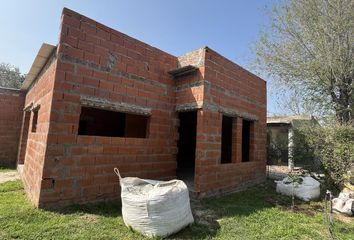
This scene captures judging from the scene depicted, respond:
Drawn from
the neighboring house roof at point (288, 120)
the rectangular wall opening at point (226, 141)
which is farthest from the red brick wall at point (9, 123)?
the neighboring house roof at point (288, 120)

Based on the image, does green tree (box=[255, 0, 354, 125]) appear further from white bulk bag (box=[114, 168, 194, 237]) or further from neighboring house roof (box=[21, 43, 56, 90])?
neighboring house roof (box=[21, 43, 56, 90])

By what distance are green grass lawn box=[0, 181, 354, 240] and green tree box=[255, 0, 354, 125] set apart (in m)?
5.00

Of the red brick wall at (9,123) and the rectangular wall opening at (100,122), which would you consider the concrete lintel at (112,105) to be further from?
the red brick wall at (9,123)

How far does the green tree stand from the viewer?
8.21 m

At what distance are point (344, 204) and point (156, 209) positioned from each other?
4612 millimetres

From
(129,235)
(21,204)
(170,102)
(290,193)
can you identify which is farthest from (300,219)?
(21,204)

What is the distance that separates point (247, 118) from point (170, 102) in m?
2.83

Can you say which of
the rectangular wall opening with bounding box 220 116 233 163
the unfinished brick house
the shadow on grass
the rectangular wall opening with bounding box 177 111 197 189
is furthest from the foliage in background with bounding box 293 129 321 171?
the shadow on grass

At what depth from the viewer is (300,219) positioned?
4699mm

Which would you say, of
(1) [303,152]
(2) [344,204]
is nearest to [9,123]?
(1) [303,152]

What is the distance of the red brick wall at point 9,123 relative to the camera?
9.92m

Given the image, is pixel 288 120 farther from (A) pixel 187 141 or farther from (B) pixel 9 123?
(B) pixel 9 123

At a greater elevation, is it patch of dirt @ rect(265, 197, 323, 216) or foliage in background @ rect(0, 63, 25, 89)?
foliage in background @ rect(0, 63, 25, 89)

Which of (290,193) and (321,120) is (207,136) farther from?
(321,120)
